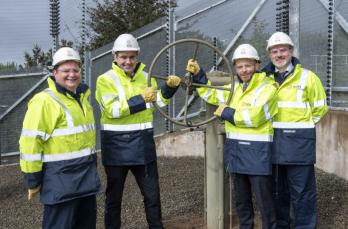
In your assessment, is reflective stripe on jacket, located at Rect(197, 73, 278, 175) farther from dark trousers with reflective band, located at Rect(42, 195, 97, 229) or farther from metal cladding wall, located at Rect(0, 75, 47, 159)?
metal cladding wall, located at Rect(0, 75, 47, 159)

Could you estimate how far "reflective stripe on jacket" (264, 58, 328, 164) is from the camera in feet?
15.1

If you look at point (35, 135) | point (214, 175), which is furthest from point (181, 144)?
point (35, 135)

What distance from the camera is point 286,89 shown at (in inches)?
181

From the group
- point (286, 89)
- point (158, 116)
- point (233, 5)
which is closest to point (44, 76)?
point (158, 116)

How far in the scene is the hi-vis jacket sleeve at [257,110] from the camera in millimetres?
4266

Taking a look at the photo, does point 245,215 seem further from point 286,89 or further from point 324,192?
point 324,192

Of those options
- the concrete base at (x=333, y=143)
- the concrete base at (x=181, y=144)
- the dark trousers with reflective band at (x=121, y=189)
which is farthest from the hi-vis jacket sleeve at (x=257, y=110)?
the concrete base at (x=181, y=144)

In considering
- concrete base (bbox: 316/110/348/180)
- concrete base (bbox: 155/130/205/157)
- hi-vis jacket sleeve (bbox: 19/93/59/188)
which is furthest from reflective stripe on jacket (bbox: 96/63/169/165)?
concrete base (bbox: 155/130/205/157)

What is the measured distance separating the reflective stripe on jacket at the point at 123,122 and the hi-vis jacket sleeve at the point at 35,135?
0.78 metres

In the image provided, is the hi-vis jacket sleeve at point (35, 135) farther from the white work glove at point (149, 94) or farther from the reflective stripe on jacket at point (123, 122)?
the white work glove at point (149, 94)

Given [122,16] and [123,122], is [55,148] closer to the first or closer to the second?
[123,122]

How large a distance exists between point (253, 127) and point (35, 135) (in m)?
1.80

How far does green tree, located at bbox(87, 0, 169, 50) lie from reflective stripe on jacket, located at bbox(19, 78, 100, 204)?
1004 cm

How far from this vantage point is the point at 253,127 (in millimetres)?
4340
